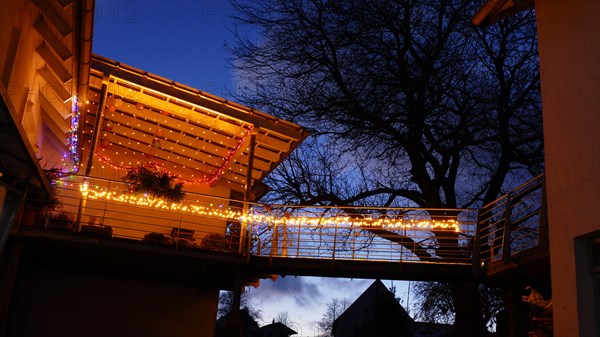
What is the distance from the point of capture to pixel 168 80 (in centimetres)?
1355

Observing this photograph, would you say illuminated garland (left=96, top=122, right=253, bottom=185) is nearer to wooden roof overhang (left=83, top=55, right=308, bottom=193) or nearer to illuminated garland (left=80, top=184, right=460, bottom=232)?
wooden roof overhang (left=83, top=55, right=308, bottom=193)

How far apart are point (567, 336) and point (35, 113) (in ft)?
35.2

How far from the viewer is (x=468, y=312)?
1477cm

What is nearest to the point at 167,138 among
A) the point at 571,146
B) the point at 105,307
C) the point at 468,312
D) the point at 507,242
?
the point at 105,307

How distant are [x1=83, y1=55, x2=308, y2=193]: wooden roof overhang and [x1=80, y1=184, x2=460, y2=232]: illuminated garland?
1.23m

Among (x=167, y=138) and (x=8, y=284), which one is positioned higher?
(x=167, y=138)

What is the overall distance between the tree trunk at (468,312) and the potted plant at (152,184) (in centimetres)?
668

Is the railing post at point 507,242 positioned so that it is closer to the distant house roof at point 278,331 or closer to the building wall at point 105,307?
the building wall at point 105,307

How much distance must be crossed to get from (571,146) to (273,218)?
8202 mm

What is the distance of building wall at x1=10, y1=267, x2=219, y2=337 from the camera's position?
13867 millimetres

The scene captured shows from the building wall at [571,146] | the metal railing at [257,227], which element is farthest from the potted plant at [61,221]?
the building wall at [571,146]

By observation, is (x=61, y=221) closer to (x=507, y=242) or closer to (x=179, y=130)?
(x=179, y=130)

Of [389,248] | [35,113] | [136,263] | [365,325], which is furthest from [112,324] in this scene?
[365,325]

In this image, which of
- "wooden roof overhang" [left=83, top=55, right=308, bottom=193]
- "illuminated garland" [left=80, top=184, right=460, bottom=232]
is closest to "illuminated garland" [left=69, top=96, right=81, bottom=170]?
"wooden roof overhang" [left=83, top=55, right=308, bottom=193]
